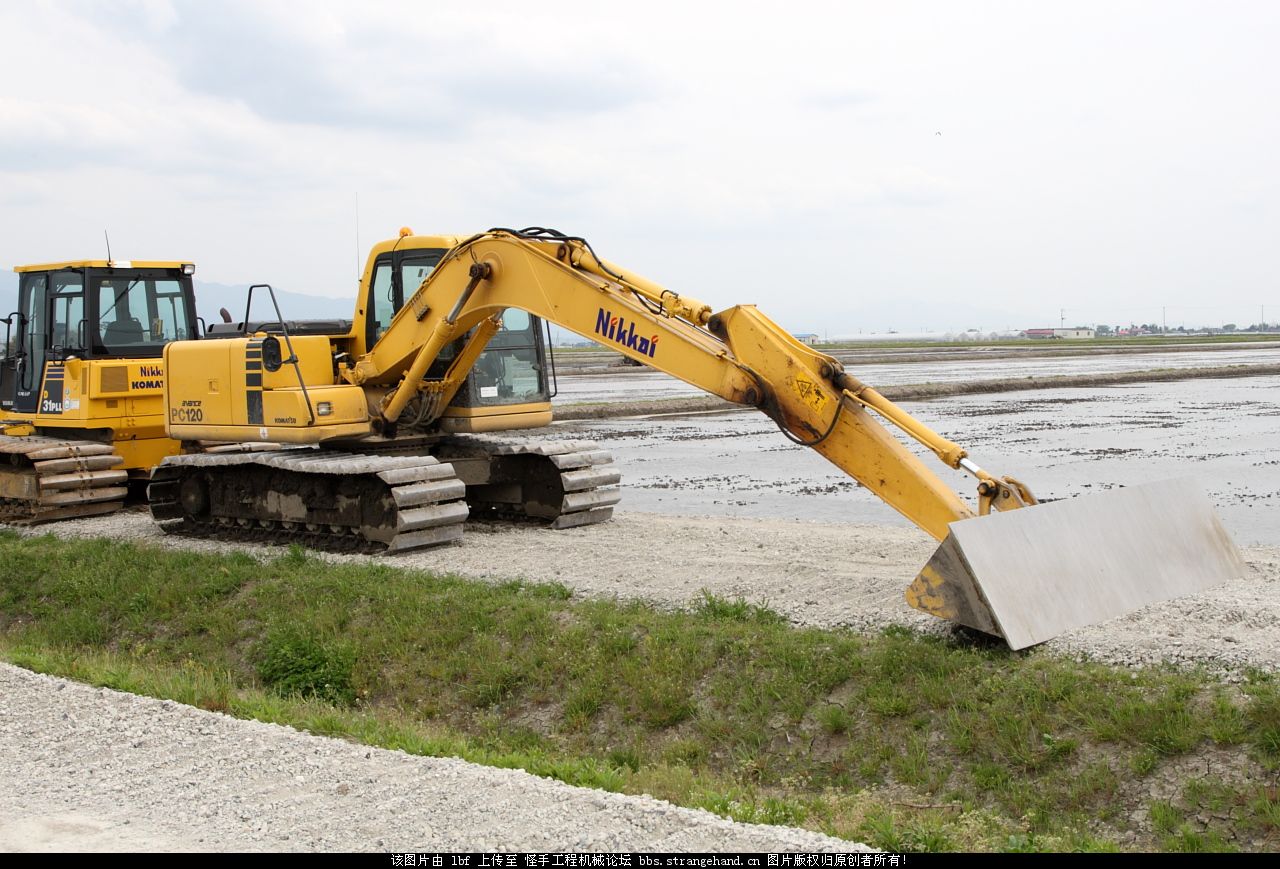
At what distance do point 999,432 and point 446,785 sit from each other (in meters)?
21.4

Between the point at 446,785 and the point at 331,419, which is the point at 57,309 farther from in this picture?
the point at 446,785

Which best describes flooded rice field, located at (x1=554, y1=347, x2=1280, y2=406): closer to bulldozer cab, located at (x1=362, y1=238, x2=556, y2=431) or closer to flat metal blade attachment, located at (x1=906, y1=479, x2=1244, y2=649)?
bulldozer cab, located at (x1=362, y1=238, x2=556, y2=431)

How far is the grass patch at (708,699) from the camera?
675 centimetres

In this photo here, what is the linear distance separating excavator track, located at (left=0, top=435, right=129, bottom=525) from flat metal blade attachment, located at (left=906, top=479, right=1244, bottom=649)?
11.7 metres

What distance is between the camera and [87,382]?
16594mm

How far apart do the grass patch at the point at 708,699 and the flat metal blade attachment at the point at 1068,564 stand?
0.32 metres

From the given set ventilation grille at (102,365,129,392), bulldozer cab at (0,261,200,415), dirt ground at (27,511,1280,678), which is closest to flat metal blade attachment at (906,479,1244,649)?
dirt ground at (27,511,1280,678)

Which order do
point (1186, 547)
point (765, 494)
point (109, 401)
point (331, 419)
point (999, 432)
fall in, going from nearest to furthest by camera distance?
point (1186, 547) → point (331, 419) → point (109, 401) → point (765, 494) → point (999, 432)

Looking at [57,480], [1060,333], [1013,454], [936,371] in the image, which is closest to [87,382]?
[57,480]

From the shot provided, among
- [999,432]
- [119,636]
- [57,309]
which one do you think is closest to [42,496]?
[57,309]

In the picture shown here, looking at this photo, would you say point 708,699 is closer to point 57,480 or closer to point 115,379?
point 57,480

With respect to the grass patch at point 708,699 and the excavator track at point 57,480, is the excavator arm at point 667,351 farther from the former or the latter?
the excavator track at point 57,480

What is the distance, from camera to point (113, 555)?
44.9ft

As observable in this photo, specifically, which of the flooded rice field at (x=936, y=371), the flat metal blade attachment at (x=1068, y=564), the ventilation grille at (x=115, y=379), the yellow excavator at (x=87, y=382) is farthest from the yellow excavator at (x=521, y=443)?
the flooded rice field at (x=936, y=371)
